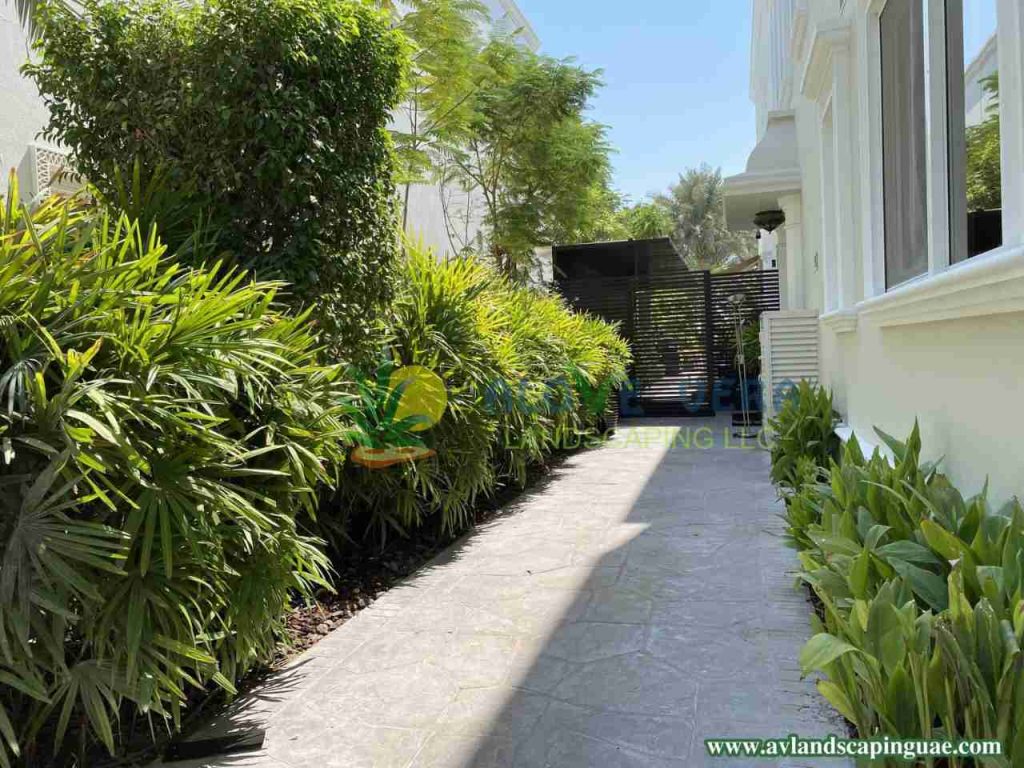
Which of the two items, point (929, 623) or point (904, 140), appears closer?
point (929, 623)

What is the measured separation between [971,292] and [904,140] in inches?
75.5

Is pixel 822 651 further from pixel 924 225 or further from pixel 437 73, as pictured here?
pixel 437 73

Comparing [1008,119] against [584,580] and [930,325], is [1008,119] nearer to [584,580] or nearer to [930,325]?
[930,325]

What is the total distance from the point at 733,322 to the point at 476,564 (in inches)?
360

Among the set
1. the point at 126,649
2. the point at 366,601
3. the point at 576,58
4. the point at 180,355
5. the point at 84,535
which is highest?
the point at 576,58

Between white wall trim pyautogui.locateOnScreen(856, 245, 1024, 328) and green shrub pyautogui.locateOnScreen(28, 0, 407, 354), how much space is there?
9.74 feet

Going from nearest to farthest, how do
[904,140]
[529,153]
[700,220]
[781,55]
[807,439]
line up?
[904,140] < [807,439] < [781,55] < [529,153] < [700,220]

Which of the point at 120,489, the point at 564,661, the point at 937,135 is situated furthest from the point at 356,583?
the point at 937,135

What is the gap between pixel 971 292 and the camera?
2314mm

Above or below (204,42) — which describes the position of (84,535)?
below

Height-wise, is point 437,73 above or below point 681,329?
above

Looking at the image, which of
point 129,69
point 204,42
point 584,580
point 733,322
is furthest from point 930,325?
point 733,322

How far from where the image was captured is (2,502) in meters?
2.22

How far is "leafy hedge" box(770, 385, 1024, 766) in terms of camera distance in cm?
169
